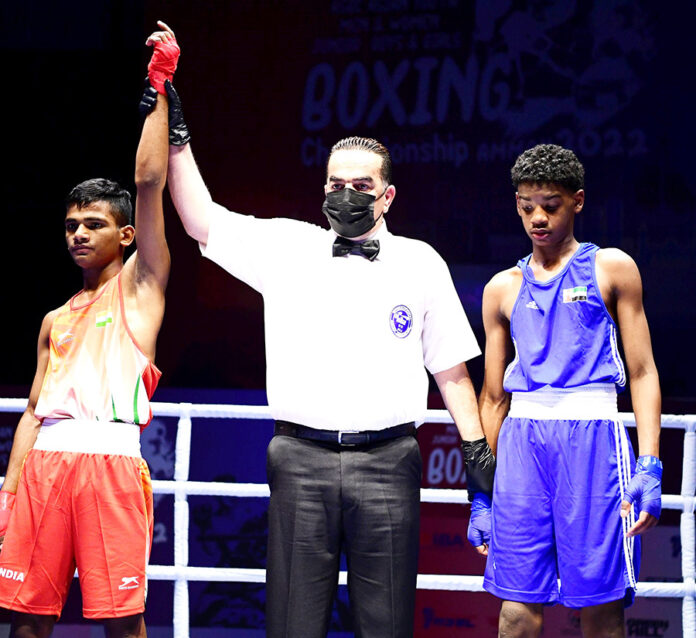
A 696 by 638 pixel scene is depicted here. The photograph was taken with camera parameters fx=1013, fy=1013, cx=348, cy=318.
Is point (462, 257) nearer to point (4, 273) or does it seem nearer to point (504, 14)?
point (504, 14)

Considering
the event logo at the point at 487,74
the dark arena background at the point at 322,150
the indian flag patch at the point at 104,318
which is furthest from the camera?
the event logo at the point at 487,74

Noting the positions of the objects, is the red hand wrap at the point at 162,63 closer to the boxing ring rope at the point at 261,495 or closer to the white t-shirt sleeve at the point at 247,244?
the white t-shirt sleeve at the point at 247,244

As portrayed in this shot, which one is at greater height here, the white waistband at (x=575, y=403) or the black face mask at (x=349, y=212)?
the black face mask at (x=349, y=212)

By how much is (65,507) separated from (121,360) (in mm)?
421

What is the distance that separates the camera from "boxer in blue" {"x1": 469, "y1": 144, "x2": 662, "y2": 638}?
2682 mm

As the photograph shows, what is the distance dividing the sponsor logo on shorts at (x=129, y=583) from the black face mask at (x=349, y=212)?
1075mm

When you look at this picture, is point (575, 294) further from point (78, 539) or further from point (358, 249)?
point (78, 539)

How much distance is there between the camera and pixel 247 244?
2.61 metres

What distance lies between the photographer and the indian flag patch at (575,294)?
280cm

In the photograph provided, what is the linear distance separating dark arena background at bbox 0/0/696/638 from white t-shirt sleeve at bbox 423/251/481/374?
9.75 ft

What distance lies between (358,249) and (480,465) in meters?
0.69

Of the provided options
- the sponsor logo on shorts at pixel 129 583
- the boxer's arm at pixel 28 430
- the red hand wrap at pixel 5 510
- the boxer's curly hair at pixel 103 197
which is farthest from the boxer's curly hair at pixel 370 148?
the red hand wrap at pixel 5 510

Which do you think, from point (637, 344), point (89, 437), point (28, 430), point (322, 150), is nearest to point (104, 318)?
point (89, 437)

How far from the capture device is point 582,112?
A: 599 cm
